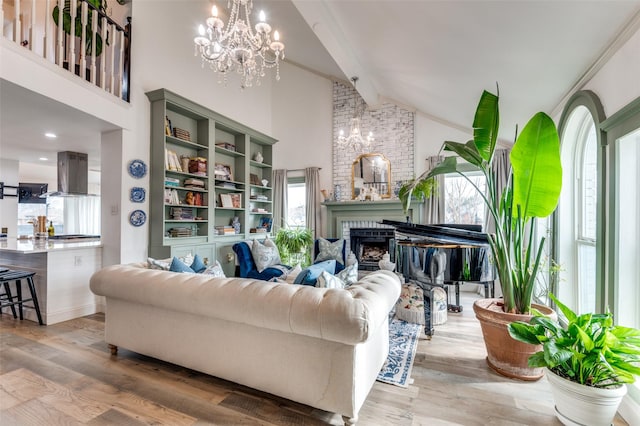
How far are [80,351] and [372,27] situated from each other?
4.35m

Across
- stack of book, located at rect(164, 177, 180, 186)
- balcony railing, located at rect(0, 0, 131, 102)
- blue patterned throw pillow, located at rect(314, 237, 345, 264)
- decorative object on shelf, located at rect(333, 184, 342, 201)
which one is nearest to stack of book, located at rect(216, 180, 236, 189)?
stack of book, located at rect(164, 177, 180, 186)

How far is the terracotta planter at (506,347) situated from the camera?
2160 millimetres

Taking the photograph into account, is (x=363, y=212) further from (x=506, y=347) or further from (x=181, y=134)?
(x=506, y=347)

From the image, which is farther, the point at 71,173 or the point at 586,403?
the point at 71,173

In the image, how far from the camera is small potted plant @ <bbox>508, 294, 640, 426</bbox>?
154cm

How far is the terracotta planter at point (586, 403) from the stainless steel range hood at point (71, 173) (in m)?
6.55

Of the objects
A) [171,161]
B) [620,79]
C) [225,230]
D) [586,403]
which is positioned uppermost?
[620,79]

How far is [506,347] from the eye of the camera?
2211 mm

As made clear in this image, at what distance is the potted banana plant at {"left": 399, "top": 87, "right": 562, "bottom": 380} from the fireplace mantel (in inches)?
119

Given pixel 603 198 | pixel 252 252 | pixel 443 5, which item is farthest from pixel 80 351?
pixel 603 198

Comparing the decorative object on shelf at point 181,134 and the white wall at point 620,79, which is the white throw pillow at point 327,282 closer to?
the white wall at point 620,79

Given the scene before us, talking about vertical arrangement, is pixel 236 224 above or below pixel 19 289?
above

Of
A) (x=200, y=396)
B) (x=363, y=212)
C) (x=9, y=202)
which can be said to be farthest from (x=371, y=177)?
(x=9, y=202)

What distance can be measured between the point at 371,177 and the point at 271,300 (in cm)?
456
